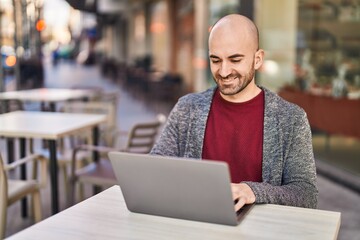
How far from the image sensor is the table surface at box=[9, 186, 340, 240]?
130 centimetres

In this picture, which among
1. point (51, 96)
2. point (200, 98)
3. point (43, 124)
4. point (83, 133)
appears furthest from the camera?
point (51, 96)

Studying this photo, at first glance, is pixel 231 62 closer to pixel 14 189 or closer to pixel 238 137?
pixel 238 137

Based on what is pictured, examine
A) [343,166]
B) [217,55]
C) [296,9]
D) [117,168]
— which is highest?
[296,9]

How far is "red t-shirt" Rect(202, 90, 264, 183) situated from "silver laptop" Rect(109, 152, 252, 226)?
36 centimetres

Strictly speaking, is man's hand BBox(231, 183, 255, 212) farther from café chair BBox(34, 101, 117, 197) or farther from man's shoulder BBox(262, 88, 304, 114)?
café chair BBox(34, 101, 117, 197)

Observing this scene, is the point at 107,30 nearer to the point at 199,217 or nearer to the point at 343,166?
the point at 343,166

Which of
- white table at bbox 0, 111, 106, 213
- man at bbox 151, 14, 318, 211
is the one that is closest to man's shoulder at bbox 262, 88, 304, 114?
man at bbox 151, 14, 318, 211

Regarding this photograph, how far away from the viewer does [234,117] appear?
1813mm

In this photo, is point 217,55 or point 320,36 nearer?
point 217,55

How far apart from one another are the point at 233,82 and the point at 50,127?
6.32ft

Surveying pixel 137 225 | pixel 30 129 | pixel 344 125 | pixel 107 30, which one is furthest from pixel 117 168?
pixel 107 30

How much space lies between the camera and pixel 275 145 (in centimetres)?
174

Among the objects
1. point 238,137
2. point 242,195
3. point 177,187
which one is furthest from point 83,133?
point 177,187

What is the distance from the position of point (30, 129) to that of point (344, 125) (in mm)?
3168
